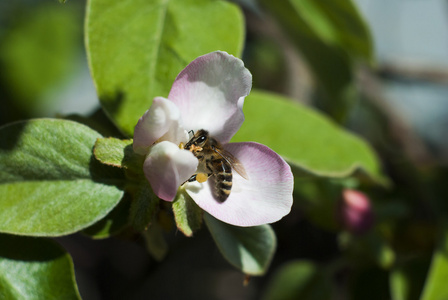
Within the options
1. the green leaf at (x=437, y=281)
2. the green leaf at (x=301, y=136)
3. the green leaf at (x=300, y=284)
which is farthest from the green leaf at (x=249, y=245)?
Result: the green leaf at (x=300, y=284)

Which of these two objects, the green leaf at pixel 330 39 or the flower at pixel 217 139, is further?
the green leaf at pixel 330 39

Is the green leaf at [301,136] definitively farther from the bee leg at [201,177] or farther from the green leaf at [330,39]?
the bee leg at [201,177]

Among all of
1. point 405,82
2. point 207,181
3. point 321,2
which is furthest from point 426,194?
point 207,181

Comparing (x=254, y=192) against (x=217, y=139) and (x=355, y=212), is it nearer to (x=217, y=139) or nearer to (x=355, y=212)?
(x=217, y=139)

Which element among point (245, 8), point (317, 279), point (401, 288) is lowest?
point (317, 279)

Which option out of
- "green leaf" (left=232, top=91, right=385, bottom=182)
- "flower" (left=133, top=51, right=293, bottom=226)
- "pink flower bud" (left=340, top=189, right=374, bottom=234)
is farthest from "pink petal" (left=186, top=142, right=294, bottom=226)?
"pink flower bud" (left=340, top=189, right=374, bottom=234)

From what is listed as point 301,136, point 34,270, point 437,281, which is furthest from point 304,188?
point 34,270

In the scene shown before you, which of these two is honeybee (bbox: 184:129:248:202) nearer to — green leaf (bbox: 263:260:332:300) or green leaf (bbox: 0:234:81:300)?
green leaf (bbox: 0:234:81:300)

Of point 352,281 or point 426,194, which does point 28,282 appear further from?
point 426,194
